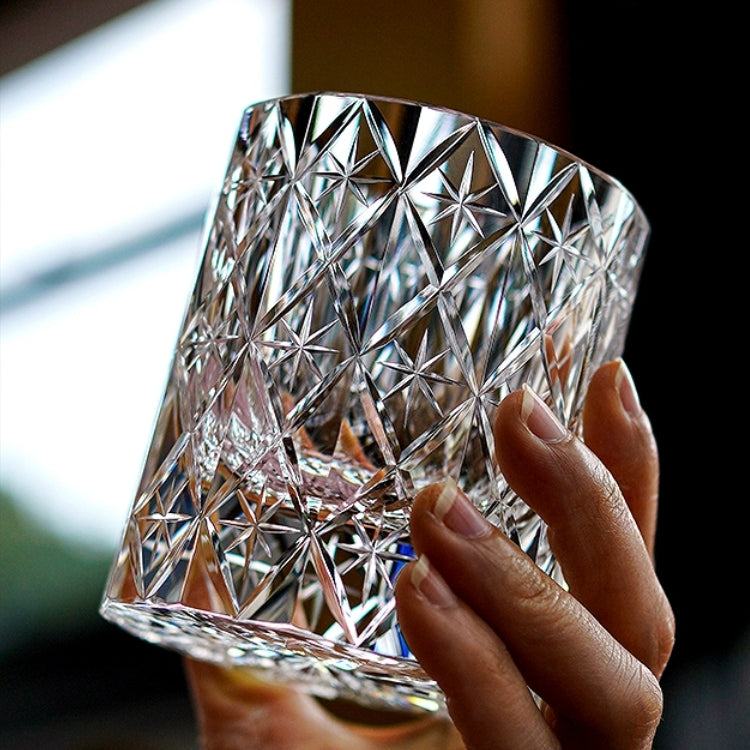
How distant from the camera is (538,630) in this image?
0.35 m

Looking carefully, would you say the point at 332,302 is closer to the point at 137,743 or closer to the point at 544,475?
the point at 544,475

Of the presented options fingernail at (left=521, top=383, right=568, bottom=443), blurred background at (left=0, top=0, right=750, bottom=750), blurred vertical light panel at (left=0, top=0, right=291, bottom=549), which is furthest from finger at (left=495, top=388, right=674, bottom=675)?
blurred vertical light panel at (left=0, top=0, right=291, bottom=549)

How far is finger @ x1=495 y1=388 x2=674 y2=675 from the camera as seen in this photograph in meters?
0.34

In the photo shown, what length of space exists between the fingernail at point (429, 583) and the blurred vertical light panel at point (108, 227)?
1.29 meters

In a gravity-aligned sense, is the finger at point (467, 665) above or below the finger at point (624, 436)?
below

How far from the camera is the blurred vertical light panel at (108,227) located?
173 centimetres

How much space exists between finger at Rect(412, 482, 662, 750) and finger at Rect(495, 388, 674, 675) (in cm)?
2

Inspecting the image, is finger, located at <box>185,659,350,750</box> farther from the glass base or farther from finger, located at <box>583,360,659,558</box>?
finger, located at <box>583,360,659,558</box>

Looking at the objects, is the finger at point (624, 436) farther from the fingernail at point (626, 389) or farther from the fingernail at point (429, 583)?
the fingernail at point (429, 583)

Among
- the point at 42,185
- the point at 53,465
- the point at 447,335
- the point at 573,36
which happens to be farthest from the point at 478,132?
the point at 42,185

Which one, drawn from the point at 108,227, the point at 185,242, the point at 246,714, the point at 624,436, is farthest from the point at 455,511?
the point at 108,227

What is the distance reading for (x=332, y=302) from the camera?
A: 0.35 meters

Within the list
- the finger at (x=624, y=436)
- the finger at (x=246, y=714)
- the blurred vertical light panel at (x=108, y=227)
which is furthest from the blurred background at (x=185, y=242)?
the finger at (x=624, y=436)

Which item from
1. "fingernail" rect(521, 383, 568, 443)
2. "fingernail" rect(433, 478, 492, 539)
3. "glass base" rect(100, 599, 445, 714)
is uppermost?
"fingernail" rect(521, 383, 568, 443)
